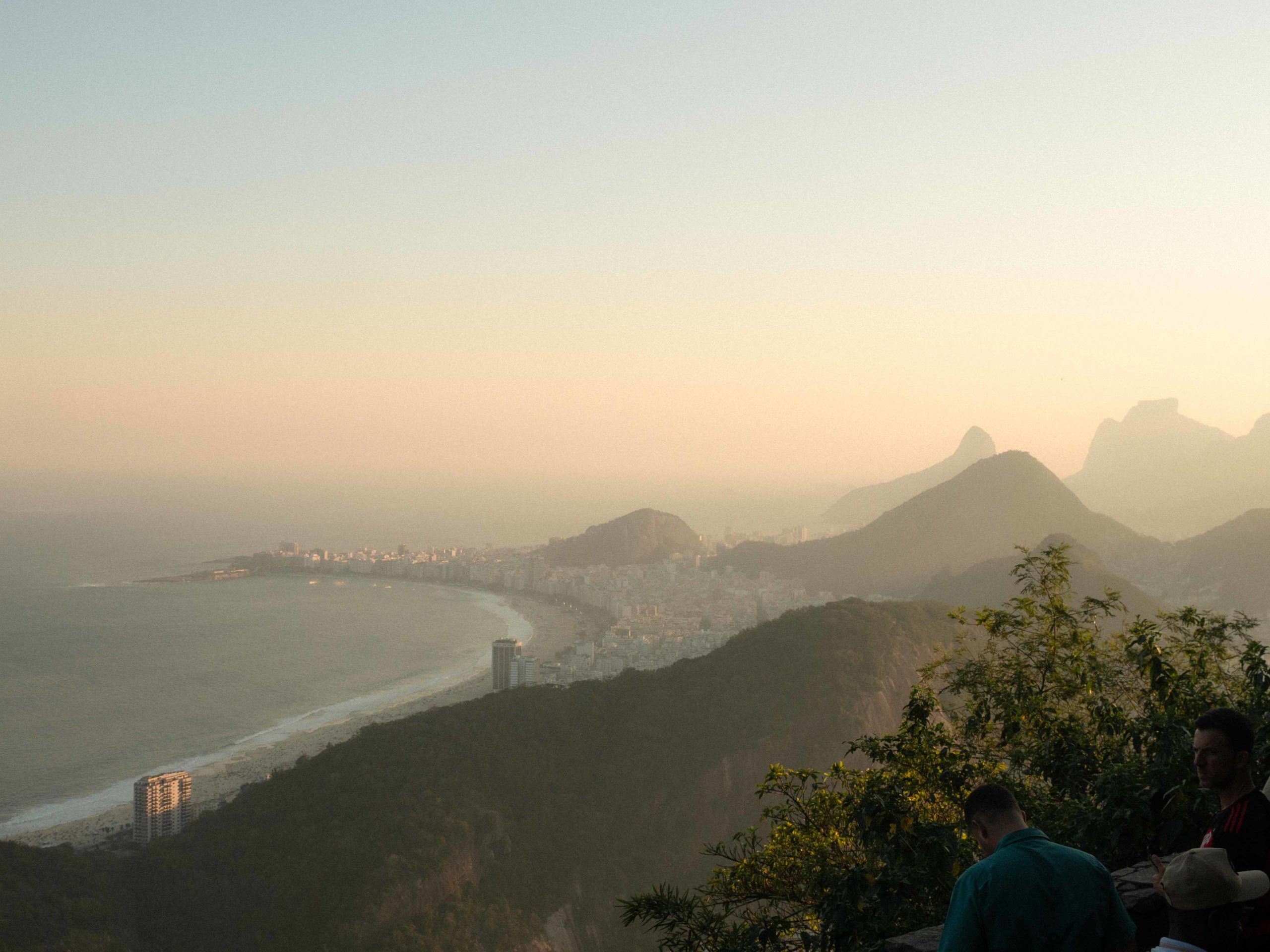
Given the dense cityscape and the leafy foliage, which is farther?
the dense cityscape

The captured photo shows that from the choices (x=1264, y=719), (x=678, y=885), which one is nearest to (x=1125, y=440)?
(x=678, y=885)

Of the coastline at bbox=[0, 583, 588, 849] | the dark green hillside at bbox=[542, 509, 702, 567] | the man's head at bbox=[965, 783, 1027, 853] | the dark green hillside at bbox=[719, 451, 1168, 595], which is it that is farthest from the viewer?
the dark green hillside at bbox=[542, 509, 702, 567]

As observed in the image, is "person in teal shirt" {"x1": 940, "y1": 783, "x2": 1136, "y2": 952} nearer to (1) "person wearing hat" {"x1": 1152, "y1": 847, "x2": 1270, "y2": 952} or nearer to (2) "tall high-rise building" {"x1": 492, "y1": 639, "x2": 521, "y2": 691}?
(1) "person wearing hat" {"x1": 1152, "y1": 847, "x2": 1270, "y2": 952}

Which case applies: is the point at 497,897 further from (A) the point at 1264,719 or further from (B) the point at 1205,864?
(B) the point at 1205,864

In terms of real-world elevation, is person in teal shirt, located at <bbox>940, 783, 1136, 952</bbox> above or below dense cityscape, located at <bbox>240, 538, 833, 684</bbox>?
above

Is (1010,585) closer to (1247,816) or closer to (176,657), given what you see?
(1247,816)

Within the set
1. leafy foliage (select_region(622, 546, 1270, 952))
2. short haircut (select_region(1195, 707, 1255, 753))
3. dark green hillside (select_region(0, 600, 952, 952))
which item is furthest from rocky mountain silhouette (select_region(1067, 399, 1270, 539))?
short haircut (select_region(1195, 707, 1255, 753))
